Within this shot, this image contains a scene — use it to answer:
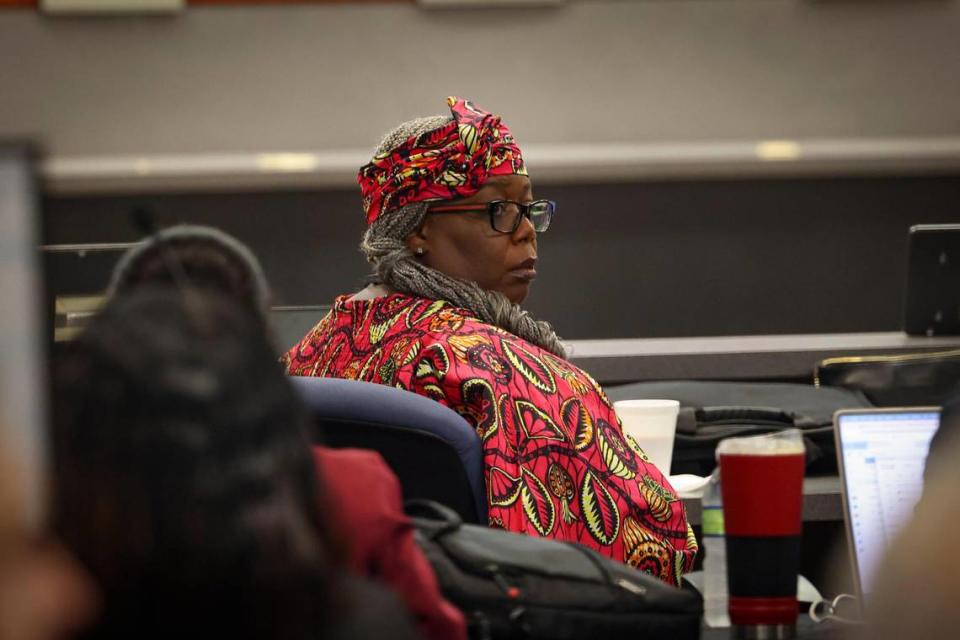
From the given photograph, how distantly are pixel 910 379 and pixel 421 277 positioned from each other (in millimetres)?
988

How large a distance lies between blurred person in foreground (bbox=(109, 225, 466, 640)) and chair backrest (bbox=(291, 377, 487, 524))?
41cm

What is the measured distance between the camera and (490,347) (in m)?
1.95

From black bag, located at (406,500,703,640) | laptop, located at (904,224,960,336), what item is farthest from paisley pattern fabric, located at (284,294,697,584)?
laptop, located at (904,224,960,336)

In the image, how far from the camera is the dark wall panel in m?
5.69

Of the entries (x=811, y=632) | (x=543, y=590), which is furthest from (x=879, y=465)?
(x=543, y=590)

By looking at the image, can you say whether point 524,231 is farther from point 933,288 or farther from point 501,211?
point 933,288

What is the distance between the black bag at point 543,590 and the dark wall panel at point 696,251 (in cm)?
457

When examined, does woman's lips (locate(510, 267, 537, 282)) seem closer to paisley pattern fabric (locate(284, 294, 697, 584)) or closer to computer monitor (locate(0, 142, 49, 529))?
paisley pattern fabric (locate(284, 294, 697, 584))

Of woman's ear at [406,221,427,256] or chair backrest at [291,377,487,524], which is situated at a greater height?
woman's ear at [406,221,427,256]

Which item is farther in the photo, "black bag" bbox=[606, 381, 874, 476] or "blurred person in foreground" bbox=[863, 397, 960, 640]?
"black bag" bbox=[606, 381, 874, 476]

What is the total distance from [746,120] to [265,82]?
2.03 metres

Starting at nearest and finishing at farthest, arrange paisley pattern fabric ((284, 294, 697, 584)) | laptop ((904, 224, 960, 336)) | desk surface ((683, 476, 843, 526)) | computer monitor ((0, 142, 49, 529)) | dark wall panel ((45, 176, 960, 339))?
computer monitor ((0, 142, 49, 529)), paisley pattern fabric ((284, 294, 697, 584)), desk surface ((683, 476, 843, 526)), laptop ((904, 224, 960, 336)), dark wall panel ((45, 176, 960, 339))

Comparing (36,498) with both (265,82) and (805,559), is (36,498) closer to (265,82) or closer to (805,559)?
(805,559)

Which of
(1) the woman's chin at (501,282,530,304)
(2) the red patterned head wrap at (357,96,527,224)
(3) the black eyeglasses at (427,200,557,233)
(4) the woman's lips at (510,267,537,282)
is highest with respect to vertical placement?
(2) the red patterned head wrap at (357,96,527,224)
